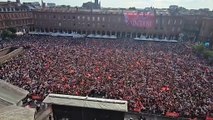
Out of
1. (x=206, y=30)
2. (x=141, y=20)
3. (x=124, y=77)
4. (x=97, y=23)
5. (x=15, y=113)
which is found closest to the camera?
(x=15, y=113)

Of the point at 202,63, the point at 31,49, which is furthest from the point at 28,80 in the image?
the point at 202,63

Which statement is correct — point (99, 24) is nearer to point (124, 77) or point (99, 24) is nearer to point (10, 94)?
point (124, 77)

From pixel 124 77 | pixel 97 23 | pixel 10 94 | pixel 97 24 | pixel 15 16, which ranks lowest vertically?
pixel 124 77

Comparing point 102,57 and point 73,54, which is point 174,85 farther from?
point 73,54

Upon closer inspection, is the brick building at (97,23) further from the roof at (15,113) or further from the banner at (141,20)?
the roof at (15,113)

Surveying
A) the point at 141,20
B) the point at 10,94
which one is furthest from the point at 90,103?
the point at 141,20

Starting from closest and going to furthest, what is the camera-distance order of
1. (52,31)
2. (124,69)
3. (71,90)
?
1. (71,90)
2. (124,69)
3. (52,31)

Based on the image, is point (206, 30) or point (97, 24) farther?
point (97, 24)
